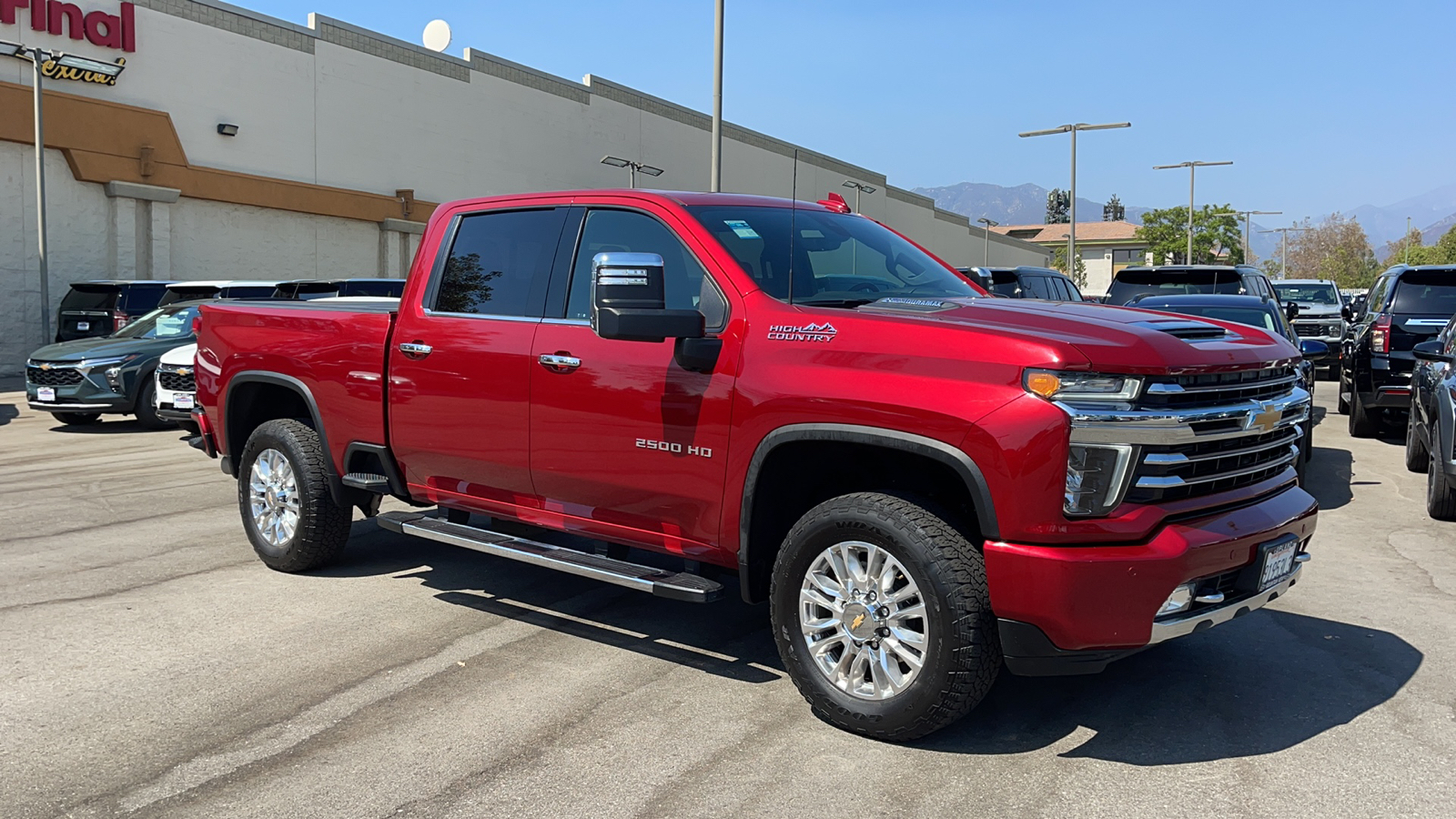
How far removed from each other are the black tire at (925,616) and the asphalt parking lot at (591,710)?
0.15 m

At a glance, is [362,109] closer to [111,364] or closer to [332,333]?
[111,364]

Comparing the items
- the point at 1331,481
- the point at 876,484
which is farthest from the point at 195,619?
the point at 1331,481

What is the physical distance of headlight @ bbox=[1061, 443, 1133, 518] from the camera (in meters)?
3.82

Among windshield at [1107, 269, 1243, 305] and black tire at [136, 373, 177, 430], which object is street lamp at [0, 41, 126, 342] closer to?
black tire at [136, 373, 177, 430]

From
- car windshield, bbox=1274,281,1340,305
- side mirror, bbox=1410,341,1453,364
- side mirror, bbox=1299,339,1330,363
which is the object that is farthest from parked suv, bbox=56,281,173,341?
car windshield, bbox=1274,281,1340,305

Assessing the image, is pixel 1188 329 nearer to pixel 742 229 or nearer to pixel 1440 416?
pixel 742 229

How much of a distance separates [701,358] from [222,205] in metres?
26.8

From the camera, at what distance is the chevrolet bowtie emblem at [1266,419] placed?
4285 mm

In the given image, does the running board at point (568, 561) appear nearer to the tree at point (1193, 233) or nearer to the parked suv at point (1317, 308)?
the parked suv at point (1317, 308)

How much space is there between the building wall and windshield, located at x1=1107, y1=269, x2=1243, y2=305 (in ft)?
69.7

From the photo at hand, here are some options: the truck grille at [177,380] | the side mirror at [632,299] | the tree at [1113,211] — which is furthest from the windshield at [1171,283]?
the tree at [1113,211]

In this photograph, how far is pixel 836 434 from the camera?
14.1 feet

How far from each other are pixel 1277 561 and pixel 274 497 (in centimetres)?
529

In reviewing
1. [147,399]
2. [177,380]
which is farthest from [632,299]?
[147,399]
